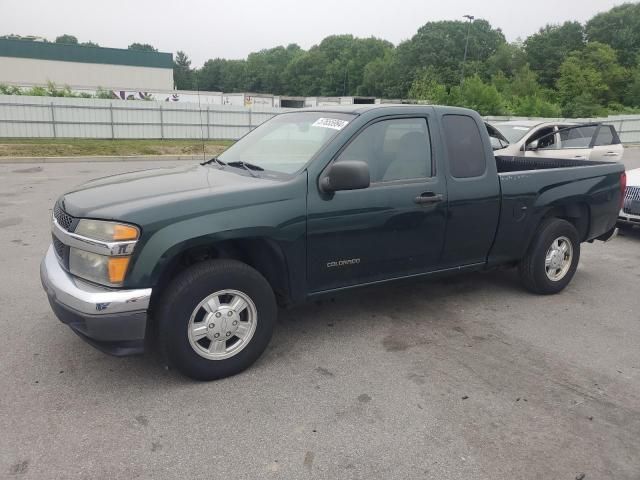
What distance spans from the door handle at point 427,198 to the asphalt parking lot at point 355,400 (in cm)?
106

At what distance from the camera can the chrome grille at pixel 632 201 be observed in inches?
307

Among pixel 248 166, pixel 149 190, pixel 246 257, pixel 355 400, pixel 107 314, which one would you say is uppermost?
pixel 248 166

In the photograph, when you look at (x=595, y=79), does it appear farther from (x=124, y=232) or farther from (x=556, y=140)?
(x=124, y=232)

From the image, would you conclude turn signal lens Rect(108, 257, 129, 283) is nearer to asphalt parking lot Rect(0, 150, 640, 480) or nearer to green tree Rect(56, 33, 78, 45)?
asphalt parking lot Rect(0, 150, 640, 480)

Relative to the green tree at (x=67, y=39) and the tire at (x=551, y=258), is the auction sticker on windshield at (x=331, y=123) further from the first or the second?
the green tree at (x=67, y=39)

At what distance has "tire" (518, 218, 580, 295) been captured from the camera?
5.12m

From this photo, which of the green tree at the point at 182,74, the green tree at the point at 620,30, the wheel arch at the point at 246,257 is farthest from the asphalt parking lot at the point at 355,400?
the green tree at the point at 182,74

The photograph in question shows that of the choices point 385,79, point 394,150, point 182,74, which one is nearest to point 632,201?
point 394,150

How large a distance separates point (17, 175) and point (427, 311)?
12120 mm

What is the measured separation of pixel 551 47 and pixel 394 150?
262ft

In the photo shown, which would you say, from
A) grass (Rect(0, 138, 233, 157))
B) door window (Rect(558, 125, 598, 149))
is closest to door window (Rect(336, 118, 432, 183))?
door window (Rect(558, 125, 598, 149))

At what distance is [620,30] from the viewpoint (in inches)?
2835

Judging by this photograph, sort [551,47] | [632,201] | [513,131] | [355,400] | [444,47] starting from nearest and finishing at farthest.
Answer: [355,400], [632,201], [513,131], [551,47], [444,47]

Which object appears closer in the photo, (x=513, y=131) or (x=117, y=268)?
(x=117, y=268)
